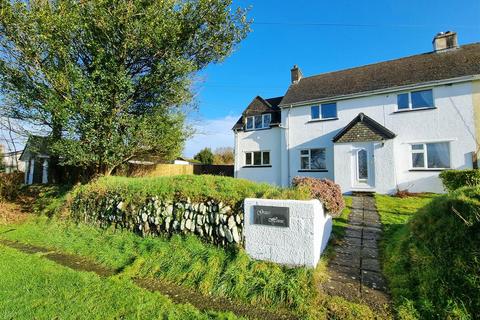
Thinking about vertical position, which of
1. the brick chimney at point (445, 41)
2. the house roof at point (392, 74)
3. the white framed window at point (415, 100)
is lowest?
the white framed window at point (415, 100)

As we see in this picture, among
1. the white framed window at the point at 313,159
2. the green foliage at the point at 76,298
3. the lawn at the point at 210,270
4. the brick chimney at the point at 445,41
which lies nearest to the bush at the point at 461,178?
the lawn at the point at 210,270

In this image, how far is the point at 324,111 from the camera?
16.5 m

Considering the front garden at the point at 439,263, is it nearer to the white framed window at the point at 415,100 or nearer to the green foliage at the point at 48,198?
the green foliage at the point at 48,198

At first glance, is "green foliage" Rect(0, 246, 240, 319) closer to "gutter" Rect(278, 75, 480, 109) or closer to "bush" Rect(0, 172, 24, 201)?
"bush" Rect(0, 172, 24, 201)

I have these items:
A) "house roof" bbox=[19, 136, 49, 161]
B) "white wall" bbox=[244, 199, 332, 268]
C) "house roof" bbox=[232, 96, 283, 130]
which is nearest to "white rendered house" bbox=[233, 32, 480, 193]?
"house roof" bbox=[232, 96, 283, 130]

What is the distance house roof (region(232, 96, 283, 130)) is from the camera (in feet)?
62.3

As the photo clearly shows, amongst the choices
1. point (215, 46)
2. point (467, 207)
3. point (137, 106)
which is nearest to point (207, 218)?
point (467, 207)

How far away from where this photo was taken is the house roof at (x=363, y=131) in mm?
13320

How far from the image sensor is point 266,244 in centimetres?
484

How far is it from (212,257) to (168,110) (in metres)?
8.27

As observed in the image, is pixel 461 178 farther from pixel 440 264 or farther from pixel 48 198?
pixel 48 198

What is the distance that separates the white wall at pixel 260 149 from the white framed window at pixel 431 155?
803cm

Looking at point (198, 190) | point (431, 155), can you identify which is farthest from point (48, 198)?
point (431, 155)

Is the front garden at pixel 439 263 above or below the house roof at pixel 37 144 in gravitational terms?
below
